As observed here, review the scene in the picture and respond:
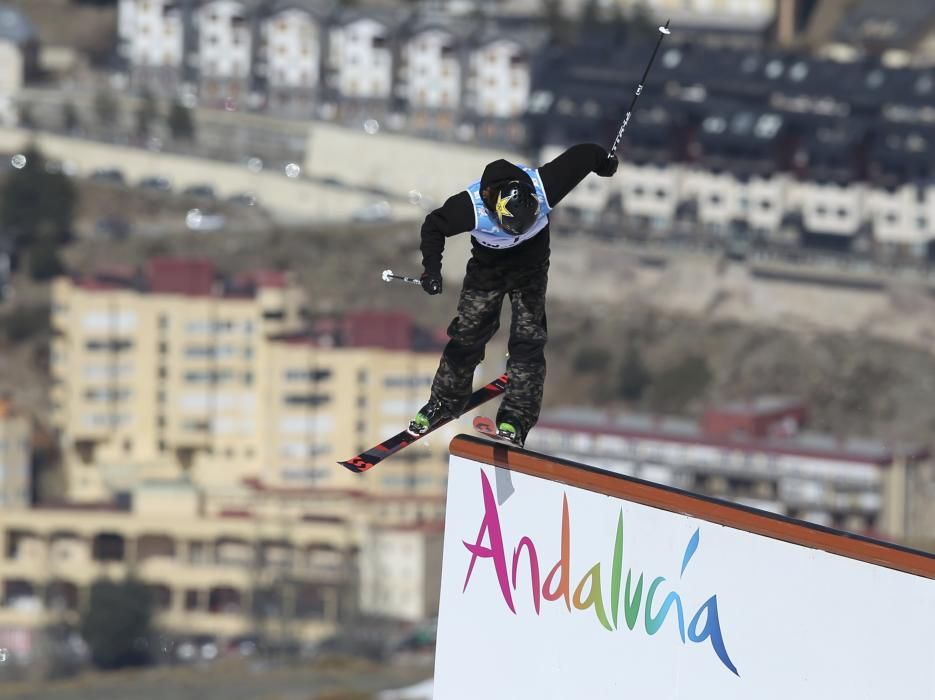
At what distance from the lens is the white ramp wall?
9.06m

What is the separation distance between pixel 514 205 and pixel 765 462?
6042 centimetres

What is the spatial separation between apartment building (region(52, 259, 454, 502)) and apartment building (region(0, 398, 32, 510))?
1993 mm

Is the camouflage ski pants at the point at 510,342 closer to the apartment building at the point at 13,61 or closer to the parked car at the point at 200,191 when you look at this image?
the parked car at the point at 200,191

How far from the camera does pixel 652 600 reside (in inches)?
402

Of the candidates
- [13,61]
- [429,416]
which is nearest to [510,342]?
[429,416]

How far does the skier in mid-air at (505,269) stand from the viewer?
36.0ft

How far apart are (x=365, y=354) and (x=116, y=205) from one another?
86.0 feet

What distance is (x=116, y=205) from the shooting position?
93.6 meters

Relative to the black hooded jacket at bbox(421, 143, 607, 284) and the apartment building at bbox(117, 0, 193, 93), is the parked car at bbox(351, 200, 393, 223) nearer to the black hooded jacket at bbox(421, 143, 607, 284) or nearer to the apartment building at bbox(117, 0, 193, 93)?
the apartment building at bbox(117, 0, 193, 93)

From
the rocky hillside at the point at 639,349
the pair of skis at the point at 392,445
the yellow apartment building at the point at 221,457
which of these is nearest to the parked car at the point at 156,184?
the rocky hillside at the point at 639,349

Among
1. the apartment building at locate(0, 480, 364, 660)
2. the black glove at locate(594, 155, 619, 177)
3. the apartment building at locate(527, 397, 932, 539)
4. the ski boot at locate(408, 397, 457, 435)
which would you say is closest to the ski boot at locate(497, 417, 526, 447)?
the ski boot at locate(408, 397, 457, 435)

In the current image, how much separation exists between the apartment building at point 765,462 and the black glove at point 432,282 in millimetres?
55706

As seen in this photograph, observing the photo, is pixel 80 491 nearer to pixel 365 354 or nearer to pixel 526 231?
pixel 365 354

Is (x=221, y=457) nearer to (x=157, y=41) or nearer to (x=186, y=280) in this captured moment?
(x=186, y=280)
